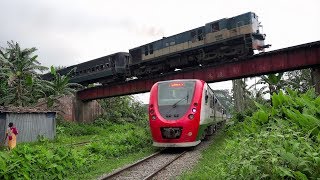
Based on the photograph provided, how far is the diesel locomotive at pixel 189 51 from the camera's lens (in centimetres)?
1880

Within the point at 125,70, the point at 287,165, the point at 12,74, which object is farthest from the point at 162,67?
the point at 287,165

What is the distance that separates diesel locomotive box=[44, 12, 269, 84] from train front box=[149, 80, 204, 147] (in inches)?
297

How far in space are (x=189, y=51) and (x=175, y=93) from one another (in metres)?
9.62

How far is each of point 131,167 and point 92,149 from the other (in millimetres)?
3254

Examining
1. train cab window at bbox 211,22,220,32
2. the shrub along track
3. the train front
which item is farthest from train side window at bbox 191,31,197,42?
the shrub along track

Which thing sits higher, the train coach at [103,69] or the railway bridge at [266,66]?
the train coach at [103,69]

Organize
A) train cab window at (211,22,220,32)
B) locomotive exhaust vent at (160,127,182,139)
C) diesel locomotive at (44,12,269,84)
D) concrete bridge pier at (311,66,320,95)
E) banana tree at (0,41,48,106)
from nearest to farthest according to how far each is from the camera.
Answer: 1. locomotive exhaust vent at (160,127,182,139)
2. concrete bridge pier at (311,66,320,95)
3. diesel locomotive at (44,12,269,84)
4. train cab window at (211,22,220,32)
5. banana tree at (0,41,48,106)

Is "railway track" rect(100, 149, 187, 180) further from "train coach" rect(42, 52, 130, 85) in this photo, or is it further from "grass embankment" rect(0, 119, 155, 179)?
"train coach" rect(42, 52, 130, 85)

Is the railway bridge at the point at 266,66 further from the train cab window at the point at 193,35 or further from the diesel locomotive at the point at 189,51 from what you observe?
the train cab window at the point at 193,35

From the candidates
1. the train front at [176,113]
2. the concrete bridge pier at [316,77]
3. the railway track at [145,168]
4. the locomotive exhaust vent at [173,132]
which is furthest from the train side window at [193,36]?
the railway track at [145,168]

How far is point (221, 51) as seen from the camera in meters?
19.8

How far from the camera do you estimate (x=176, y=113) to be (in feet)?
38.1

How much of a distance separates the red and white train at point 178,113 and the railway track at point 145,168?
2.07 feet

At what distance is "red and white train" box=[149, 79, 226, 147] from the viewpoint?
11328 mm
